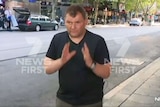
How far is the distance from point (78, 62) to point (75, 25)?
0.33m

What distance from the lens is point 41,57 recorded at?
1233cm

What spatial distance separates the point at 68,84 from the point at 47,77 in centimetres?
582

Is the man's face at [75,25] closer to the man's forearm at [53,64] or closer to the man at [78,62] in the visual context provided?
the man at [78,62]

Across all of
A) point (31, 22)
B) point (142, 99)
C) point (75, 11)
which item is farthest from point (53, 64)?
point (31, 22)

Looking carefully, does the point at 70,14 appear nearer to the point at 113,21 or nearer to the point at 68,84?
the point at 68,84

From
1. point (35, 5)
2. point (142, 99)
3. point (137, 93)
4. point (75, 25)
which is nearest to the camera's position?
point (75, 25)

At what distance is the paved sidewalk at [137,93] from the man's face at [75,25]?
321cm

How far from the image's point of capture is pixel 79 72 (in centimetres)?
308

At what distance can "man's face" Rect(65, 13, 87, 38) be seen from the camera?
3.00 metres

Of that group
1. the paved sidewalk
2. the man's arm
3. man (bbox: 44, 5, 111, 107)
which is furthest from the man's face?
the paved sidewalk

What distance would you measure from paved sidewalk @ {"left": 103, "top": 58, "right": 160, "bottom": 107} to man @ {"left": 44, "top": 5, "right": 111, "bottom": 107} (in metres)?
2.95

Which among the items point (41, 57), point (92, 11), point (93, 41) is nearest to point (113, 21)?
point (92, 11)

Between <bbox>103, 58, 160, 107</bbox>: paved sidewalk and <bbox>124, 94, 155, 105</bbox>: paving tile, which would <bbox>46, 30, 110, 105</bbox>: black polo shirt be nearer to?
<bbox>103, 58, 160, 107</bbox>: paved sidewalk

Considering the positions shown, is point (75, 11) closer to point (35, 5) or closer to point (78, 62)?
point (78, 62)
